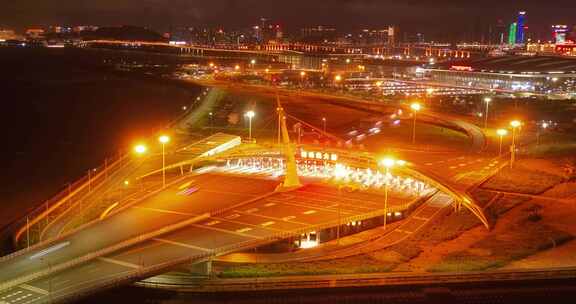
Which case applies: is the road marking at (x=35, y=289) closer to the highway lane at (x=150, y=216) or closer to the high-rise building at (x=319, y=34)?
the highway lane at (x=150, y=216)

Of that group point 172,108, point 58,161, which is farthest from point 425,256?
point 172,108

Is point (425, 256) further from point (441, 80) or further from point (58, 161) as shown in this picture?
point (441, 80)

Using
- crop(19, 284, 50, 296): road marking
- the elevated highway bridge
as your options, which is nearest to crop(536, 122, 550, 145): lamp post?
the elevated highway bridge

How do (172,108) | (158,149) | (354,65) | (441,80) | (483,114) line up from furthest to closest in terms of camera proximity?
(354,65) < (441,80) < (172,108) < (483,114) < (158,149)

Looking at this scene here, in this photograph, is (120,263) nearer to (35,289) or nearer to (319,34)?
(35,289)

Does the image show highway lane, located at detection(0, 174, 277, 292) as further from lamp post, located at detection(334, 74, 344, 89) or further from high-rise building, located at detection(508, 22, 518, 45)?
high-rise building, located at detection(508, 22, 518, 45)
